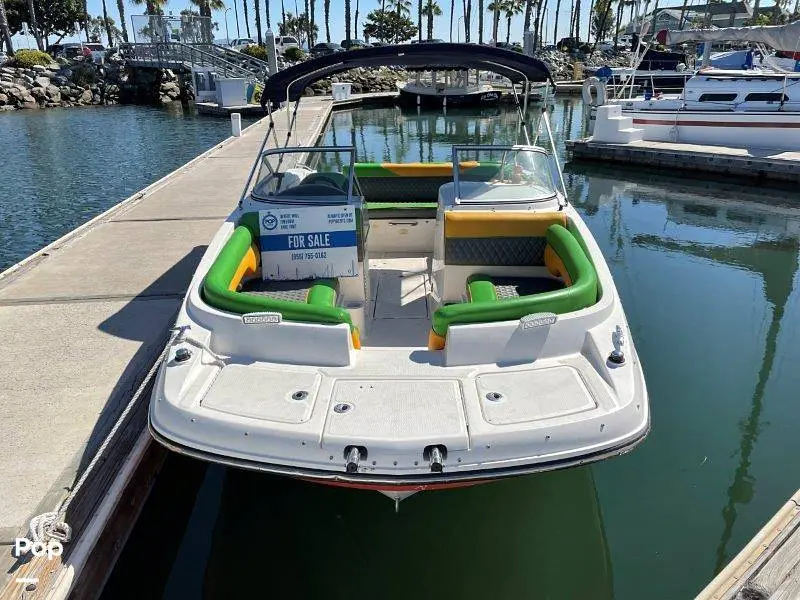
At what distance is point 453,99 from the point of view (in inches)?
1193

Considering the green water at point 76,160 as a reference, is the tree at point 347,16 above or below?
above

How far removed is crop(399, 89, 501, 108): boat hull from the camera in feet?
98.9

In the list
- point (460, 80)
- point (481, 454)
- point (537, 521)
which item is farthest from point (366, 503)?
point (460, 80)

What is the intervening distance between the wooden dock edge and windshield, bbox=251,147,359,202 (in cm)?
373

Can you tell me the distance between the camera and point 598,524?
410cm

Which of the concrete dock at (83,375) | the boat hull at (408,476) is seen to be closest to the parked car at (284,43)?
the concrete dock at (83,375)

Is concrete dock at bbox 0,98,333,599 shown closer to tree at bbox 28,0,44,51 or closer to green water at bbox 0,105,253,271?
green water at bbox 0,105,253,271

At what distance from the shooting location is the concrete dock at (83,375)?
3.16m

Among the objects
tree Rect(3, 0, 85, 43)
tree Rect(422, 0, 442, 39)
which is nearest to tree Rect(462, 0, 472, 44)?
tree Rect(422, 0, 442, 39)

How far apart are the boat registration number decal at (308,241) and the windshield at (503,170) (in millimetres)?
1158

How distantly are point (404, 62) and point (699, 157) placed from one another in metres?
11.8

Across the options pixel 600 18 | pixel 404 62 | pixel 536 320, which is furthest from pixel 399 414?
pixel 600 18

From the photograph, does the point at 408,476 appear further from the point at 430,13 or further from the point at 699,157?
the point at 430,13

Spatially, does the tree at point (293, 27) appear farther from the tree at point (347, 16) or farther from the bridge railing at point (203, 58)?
the bridge railing at point (203, 58)
